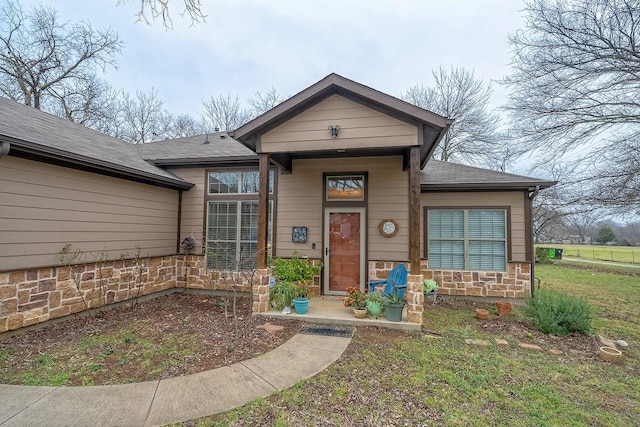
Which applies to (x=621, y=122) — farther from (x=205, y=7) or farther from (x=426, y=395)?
(x=205, y=7)

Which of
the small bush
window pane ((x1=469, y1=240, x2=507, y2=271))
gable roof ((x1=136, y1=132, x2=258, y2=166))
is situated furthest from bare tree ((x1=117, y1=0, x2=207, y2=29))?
window pane ((x1=469, y1=240, x2=507, y2=271))

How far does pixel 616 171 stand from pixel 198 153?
13.4 metres

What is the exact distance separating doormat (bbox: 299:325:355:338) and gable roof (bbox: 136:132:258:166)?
3.90 m

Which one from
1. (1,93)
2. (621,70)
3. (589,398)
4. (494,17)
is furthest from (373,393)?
(1,93)

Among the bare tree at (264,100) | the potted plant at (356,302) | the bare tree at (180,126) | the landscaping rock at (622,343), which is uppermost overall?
the bare tree at (264,100)

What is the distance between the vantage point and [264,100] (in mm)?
19078

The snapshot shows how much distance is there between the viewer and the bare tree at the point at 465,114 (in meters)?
16.2

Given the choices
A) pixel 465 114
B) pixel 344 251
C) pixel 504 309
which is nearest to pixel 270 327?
pixel 344 251

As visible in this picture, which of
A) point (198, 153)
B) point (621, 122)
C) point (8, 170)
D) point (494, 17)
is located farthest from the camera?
point (621, 122)

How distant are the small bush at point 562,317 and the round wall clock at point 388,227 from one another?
2.73 meters

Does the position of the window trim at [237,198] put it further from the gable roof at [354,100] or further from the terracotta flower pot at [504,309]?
the terracotta flower pot at [504,309]

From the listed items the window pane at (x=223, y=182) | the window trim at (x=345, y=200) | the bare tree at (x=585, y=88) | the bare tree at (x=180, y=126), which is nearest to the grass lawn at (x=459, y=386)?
the window trim at (x=345, y=200)

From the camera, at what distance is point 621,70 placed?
28.0 ft

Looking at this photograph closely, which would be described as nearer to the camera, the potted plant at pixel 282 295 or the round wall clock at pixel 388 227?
the potted plant at pixel 282 295
